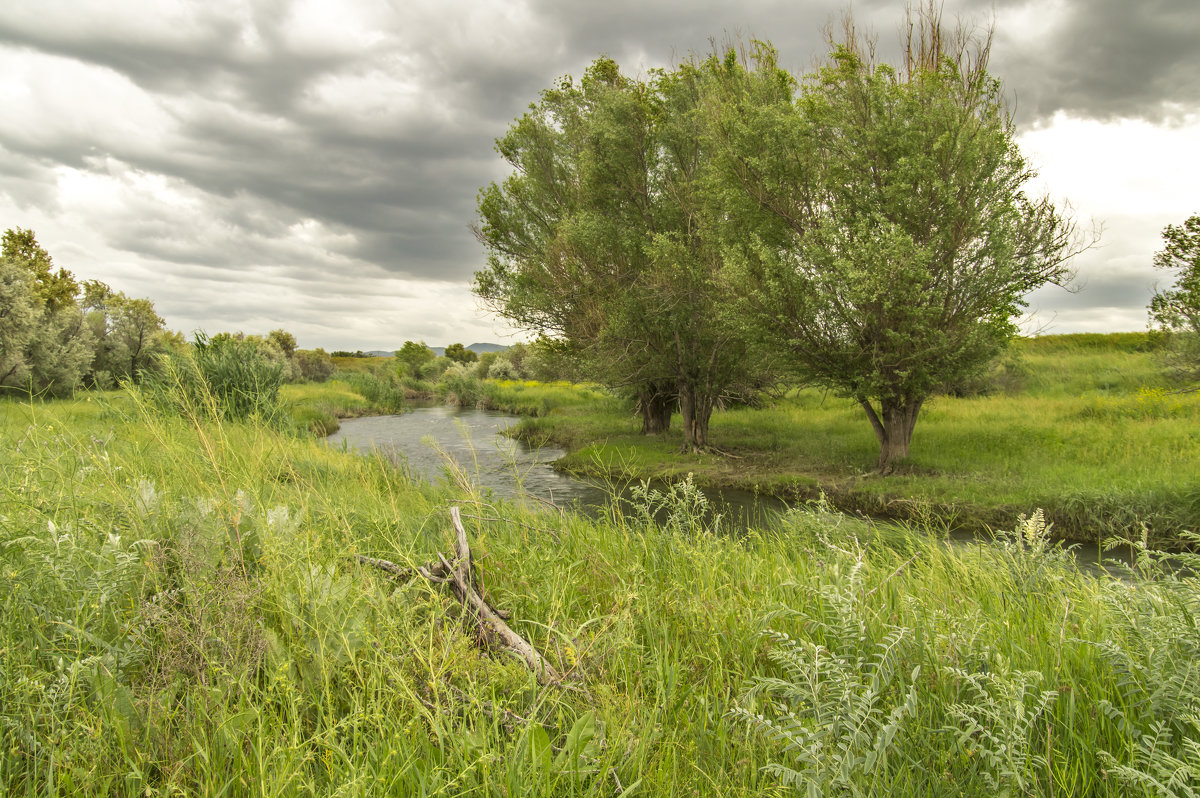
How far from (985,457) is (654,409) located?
11.1 metres

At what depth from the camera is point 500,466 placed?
5.01 m

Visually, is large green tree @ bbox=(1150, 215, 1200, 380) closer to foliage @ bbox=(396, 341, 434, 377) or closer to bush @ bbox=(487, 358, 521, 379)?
bush @ bbox=(487, 358, 521, 379)

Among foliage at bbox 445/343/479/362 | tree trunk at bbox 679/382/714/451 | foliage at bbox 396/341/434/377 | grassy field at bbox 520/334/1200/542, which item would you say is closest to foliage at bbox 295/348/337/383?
foliage at bbox 396/341/434/377

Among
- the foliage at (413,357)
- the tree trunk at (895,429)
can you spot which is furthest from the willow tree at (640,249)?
the foliage at (413,357)

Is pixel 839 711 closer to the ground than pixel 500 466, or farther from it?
closer to the ground

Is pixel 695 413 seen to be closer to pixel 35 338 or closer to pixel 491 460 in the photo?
pixel 491 460

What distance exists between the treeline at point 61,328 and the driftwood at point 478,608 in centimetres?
1439

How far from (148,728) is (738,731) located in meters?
1.72

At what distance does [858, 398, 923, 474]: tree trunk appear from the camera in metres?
13.0

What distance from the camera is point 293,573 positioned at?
89.0 inches

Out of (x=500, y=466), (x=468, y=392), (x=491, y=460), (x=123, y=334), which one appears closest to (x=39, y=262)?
(x=123, y=334)

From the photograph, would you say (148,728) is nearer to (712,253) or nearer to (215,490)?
(215,490)

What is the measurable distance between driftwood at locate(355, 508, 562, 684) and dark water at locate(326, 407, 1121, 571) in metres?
0.76

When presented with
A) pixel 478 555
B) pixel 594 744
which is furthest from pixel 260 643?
pixel 478 555
